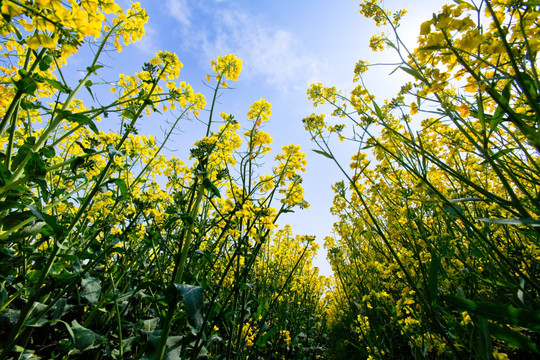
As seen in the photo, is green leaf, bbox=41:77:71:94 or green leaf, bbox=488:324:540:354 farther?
green leaf, bbox=41:77:71:94

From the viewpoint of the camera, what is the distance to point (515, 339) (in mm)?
664

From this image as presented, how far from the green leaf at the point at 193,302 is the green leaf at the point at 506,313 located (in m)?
0.96

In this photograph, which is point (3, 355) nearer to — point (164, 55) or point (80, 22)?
point (80, 22)

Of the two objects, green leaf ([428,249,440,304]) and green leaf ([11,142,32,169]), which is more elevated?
green leaf ([11,142,32,169])

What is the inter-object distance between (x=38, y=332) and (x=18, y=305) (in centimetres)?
32

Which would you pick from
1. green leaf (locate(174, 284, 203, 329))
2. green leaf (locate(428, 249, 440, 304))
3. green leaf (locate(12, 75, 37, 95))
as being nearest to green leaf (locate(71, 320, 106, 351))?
green leaf (locate(174, 284, 203, 329))

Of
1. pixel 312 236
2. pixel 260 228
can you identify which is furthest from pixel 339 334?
pixel 260 228

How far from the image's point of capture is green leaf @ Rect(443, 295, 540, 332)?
23.4 inches

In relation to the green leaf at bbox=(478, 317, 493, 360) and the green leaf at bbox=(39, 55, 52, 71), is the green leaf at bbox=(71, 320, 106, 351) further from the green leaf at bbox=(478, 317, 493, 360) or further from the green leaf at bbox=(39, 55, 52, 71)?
the green leaf at bbox=(478, 317, 493, 360)

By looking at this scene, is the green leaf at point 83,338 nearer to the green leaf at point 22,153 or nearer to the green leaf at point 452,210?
the green leaf at point 22,153

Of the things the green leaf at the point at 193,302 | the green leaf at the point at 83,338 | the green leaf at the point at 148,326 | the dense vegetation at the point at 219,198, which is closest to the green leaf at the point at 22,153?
the dense vegetation at the point at 219,198

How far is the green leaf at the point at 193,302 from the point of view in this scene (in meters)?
1.13

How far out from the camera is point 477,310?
0.67 m

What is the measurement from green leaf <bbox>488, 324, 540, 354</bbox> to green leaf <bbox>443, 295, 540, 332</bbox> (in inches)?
1.4
